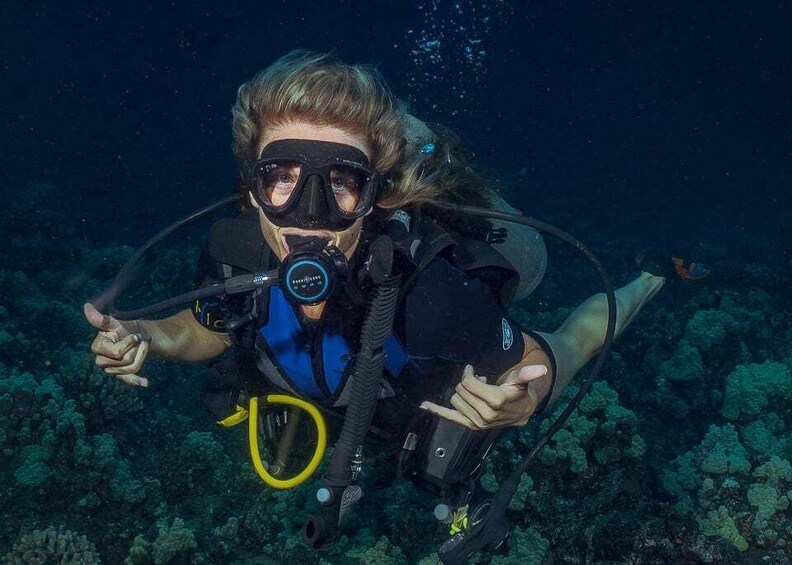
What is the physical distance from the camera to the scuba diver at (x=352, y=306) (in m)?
2.46

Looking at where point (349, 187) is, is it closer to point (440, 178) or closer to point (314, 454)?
point (440, 178)

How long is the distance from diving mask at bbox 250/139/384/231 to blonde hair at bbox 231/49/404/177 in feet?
0.42

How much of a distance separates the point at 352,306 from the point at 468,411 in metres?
0.87

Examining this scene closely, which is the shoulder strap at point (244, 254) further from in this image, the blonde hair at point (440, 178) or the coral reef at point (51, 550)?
the coral reef at point (51, 550)

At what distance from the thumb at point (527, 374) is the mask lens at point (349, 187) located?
38.7 inches

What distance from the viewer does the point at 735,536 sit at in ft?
14.7

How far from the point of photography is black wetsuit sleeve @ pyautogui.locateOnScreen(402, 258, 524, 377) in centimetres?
274

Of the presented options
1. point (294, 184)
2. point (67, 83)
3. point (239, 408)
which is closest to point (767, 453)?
point (239, 408)

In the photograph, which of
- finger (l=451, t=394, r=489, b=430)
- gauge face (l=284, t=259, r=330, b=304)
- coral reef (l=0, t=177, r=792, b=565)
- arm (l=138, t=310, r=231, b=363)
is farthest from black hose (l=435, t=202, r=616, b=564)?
arm (l=138, t=310, r=231, b=363)

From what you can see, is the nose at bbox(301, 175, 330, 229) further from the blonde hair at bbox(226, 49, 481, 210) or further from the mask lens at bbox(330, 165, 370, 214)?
the blonde hair at bbox(226, 49, 481, 210)

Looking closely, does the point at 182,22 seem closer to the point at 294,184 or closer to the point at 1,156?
the point at 1,156

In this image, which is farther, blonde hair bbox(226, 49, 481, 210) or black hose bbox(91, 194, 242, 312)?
blonde hair bbox(226, 49, 481, 210)

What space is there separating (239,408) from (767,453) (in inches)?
198

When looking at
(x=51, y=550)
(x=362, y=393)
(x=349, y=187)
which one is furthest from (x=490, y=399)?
(x=51, y=550)
